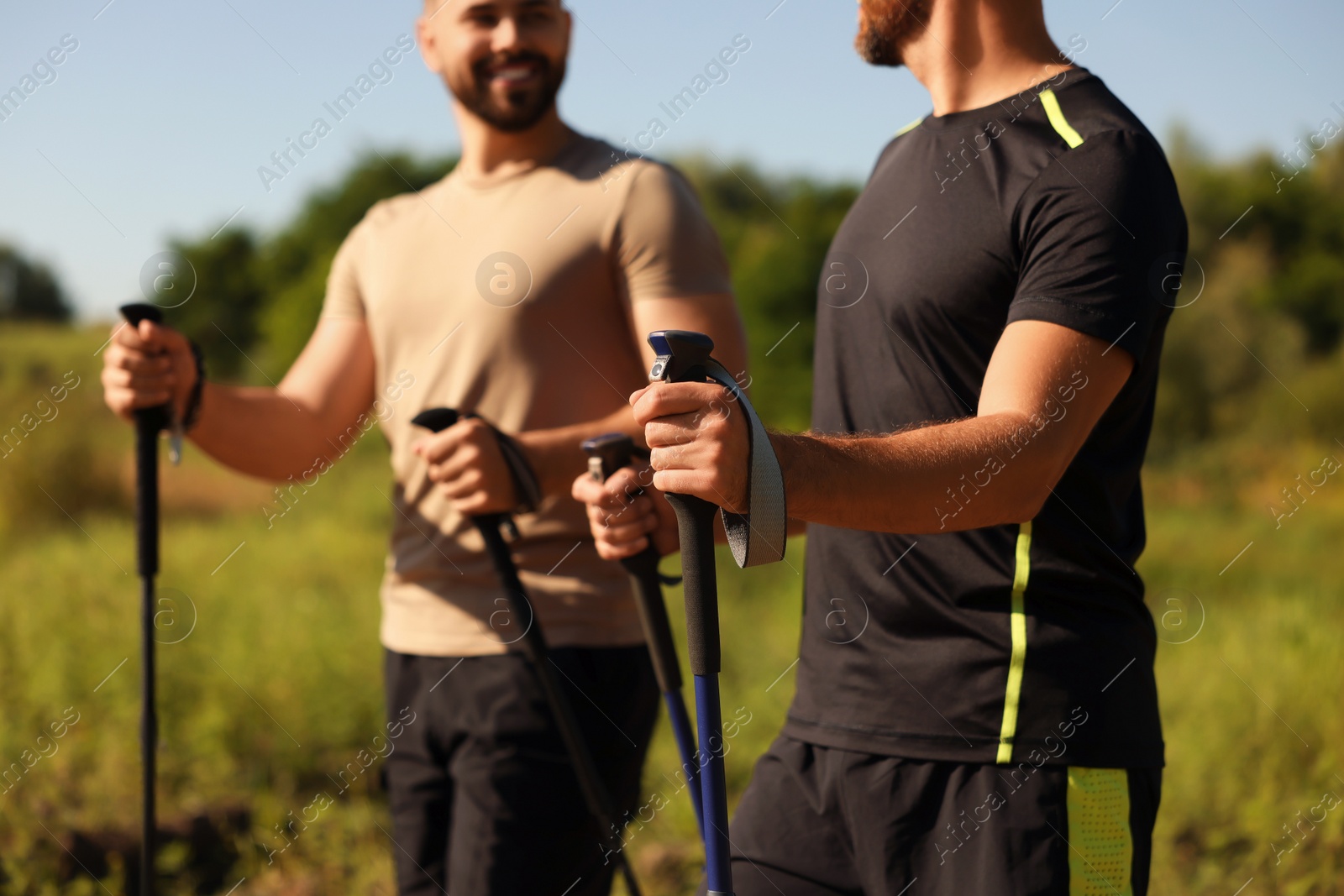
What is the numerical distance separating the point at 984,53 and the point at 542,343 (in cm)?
102

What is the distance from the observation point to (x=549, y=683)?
7.61ft

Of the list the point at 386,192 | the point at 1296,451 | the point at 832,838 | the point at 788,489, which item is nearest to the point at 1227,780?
the point at 832,838

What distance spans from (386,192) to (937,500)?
26.9m

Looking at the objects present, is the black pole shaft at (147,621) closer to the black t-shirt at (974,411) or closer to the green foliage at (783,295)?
the black t-shirt at (974,411)

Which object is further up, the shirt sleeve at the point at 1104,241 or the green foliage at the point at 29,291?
the green foliage at the point at 29,291

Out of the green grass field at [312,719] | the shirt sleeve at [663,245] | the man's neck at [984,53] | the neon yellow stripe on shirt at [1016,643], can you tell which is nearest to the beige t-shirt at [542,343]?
the shirt sleeve at [663,245]

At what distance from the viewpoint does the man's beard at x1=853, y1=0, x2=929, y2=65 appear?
1.92m

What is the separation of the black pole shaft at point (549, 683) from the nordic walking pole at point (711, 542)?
0.70 metres

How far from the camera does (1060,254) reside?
1579 millimetres

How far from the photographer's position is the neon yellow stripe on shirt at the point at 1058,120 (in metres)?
1.66

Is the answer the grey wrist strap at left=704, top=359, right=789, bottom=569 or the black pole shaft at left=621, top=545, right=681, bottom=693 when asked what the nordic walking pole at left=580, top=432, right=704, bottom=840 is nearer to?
the black pole shaft at left=621, top=545, right=681, bottom=693

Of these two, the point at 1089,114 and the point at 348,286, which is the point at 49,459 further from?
the point at 1089,114

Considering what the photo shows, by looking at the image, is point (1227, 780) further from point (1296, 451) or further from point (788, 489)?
point (1296, 451)

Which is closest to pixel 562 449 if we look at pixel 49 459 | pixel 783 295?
pixel 49 459
